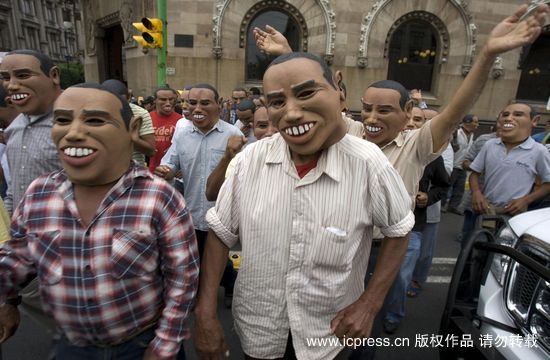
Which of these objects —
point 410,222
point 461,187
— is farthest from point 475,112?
point 410,222

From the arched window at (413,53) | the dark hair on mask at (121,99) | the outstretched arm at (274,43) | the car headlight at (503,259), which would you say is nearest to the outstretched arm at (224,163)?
the outstretched arm at (274,43)

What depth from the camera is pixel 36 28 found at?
163 feet

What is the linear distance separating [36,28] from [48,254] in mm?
62365

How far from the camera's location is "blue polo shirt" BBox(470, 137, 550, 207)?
3.51 metres

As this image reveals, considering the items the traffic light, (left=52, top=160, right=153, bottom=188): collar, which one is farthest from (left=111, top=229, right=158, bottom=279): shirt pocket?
the traffic light

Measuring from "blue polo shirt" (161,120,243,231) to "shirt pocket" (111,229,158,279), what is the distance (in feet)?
5.47

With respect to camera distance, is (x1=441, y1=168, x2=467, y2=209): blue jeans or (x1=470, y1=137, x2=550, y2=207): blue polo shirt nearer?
(x1=470, y1=137, x2=550, y2=207): blue polo shirt

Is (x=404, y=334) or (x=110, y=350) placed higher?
(x=110, y=350)

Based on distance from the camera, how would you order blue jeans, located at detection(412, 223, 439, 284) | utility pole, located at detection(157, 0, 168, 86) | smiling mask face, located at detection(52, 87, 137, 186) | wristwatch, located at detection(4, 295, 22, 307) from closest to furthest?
smiling mask face, located at detection(52, 87, 137, 186) < wristwatch, located at detection(4, 295, 22, 307) < blue jeans, located at detection(412, 223, 439, 284) < utility pole, located at detection(157, 0, 168, 86)

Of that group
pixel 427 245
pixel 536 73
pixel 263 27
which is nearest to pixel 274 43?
pixel 427 245

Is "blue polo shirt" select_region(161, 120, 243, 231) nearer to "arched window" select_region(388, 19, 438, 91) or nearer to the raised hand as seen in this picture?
the raised hand

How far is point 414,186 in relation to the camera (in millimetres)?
2275

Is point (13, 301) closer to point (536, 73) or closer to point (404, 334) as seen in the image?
point (404, 334)

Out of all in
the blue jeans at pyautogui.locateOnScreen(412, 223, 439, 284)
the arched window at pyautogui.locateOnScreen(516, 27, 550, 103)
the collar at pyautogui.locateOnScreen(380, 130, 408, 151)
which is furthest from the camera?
the arched window at pyautogui.locateOnScreen(516, 27, 550, 103)
